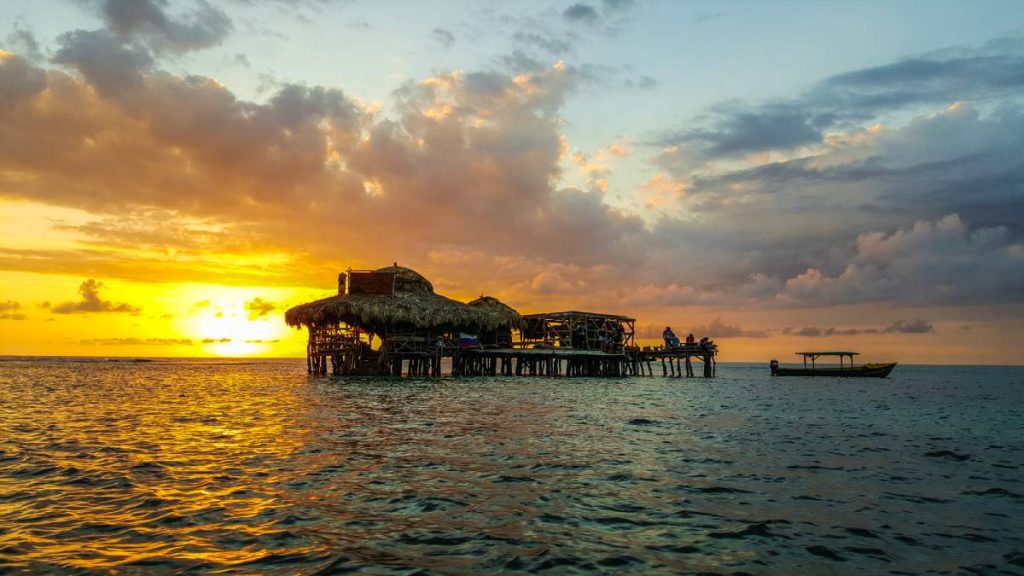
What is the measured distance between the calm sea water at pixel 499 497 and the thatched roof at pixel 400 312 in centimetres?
2118

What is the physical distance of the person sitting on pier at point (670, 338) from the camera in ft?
171

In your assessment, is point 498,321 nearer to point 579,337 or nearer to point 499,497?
point 579,337

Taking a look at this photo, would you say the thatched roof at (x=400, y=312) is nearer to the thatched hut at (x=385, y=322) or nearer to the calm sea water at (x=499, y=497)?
the thatched hut at (x=385, y=322)

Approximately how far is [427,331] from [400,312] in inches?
145

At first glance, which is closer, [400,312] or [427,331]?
[400,312]

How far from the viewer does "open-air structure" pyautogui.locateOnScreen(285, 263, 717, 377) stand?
41.9 m

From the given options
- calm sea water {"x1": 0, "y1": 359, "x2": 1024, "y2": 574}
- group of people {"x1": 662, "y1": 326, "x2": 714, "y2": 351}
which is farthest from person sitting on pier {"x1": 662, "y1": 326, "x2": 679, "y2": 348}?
calm sea water {"x1": 0, "y1": 359, "x2": 1024, "y2": 574}

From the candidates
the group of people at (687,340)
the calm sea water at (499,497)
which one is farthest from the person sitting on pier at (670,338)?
the calm sea water at (499,497)

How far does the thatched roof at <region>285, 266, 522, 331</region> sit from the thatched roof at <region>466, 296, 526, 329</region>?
0.09 m

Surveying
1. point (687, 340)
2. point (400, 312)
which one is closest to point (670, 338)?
point (687, 340)

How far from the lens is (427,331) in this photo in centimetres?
4428

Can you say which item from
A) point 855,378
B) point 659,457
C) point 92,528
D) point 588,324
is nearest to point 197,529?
point 92,528

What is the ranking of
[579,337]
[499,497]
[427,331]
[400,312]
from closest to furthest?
[499,497] < [400,312] < [427,331] < [579,337]

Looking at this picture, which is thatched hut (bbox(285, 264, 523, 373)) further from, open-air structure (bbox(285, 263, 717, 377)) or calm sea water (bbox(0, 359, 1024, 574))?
calm sea water (bbox(0, 359, 1024, 574))
